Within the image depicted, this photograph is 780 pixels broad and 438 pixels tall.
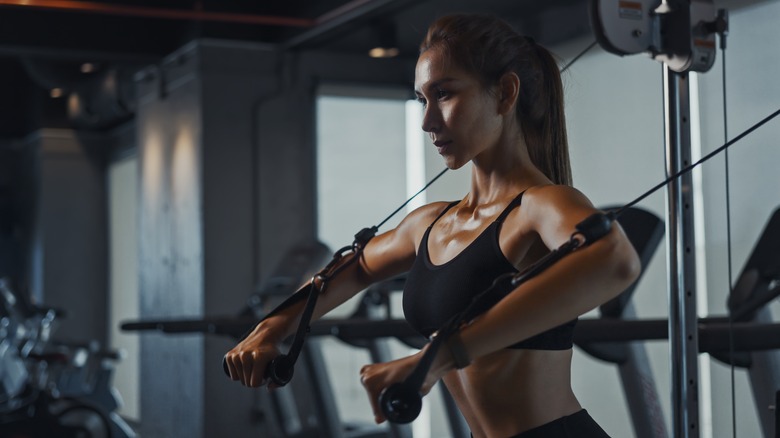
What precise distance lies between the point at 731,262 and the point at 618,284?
99 cm

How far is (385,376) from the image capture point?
3.40 feet

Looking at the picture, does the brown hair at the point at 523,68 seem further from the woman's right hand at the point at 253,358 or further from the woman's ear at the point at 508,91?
the woman's right hand at the point at 253,358

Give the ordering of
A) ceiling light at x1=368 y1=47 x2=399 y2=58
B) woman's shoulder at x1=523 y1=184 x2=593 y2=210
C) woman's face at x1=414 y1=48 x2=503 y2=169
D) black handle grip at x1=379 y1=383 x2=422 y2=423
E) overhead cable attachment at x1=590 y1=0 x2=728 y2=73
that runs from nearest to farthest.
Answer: black handle grip at x1=379 y1=383 x2=422 y2=423 → woman's shoulder at x1=523 y1=184 x2=593 y2=210 → woman's face at x1=414 y1=48 x2=503 y2=169 → overhead cable attachment at x1=590 y1=0 x2=728 y2=73 → ceiling light at x1=368 y1=47 x2=399 y2=58

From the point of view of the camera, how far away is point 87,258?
1111cm

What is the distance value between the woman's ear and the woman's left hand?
447 mm

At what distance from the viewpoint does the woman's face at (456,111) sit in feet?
4.38

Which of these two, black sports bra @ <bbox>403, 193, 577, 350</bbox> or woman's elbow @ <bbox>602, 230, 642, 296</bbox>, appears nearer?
woman's elbow @ <bbox>602, 230, 642, 296</bbox>

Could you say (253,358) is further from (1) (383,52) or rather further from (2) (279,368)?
(1) (383,52)

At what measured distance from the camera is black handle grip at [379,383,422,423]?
1.01m

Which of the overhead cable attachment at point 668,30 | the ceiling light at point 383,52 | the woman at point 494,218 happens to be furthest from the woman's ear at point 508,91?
the ceiling light at point 383,52

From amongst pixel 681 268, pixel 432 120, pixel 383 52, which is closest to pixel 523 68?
pixel 432 120

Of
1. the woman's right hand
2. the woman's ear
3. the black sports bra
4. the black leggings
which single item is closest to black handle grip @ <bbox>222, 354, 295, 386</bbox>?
the woman's right hand

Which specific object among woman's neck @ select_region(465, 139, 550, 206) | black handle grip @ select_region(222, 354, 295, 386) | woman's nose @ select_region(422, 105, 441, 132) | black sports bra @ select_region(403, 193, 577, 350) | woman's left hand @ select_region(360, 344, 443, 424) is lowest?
black handle grip @ select_region(222, 354, 295, 386)

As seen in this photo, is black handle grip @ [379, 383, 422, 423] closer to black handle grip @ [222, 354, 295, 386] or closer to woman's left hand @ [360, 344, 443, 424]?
woman's left hand @ [360, 344, 443, 424]
